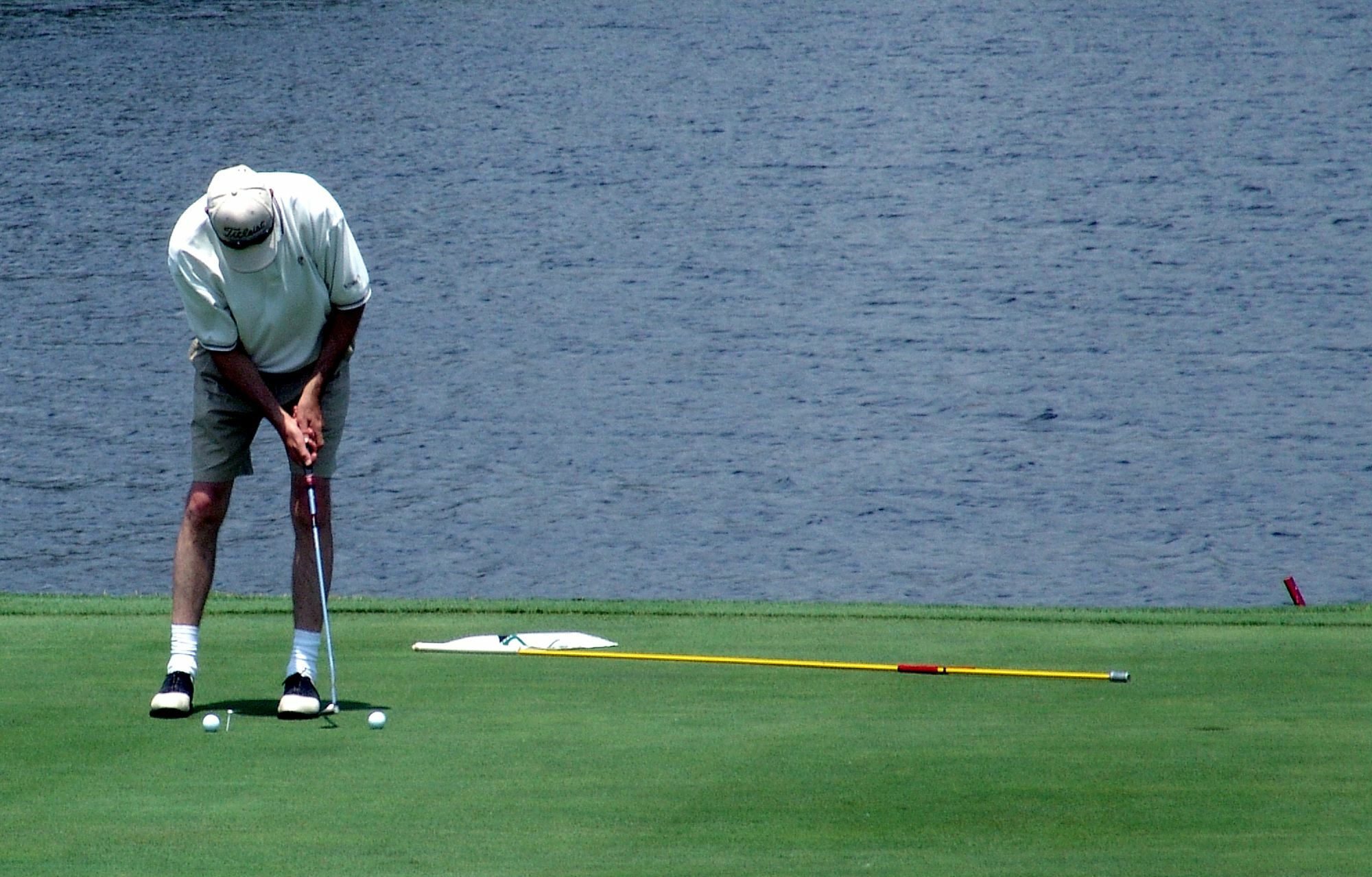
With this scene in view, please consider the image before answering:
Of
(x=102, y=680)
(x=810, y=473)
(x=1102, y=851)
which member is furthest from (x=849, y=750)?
(x=810, y=473)

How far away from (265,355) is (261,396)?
10 cm

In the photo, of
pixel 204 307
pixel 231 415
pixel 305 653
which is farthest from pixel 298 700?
pixel 204 307

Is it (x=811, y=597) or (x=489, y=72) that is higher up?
(x=489, y=72)

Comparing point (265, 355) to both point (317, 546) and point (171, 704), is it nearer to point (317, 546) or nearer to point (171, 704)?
point (317, 546)

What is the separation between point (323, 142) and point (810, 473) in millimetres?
4390

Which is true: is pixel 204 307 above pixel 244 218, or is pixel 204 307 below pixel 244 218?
below

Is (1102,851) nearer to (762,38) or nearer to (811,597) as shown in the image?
(811,597)

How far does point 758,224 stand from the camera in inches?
428

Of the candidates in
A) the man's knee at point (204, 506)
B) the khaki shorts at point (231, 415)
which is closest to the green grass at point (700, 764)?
the man's knee at point (204, 506)

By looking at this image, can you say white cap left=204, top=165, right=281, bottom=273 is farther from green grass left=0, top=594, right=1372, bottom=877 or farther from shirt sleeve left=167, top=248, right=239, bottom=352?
green grass left=0, top=594, right=1372, bottom=877

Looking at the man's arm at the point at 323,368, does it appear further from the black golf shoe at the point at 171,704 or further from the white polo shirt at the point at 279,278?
the black golf shoe at the point at 171,704

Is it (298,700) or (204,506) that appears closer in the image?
(298,700)

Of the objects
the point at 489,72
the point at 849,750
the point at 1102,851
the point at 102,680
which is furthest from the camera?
the point at 489,72

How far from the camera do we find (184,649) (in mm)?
2787
